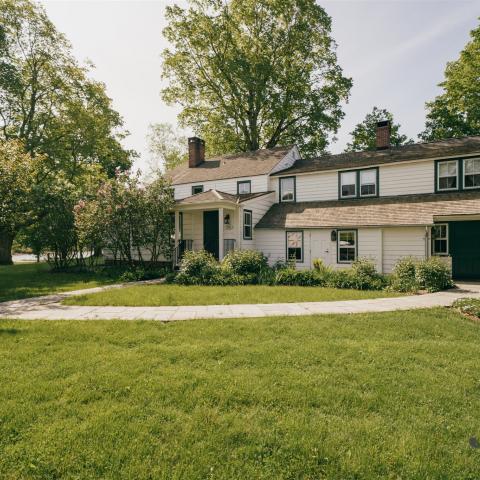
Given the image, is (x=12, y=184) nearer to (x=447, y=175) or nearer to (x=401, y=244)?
(x=401, y=244)

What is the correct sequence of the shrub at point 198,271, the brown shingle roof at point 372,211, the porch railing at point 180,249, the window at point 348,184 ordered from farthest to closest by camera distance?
the window at point 348,184 → the porch railing at point 180,249 → the brown shingle roof at point 372,211 → the shrub at point 198,271

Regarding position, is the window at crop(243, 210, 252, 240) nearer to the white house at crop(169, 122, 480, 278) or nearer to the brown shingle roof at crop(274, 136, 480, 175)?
the white house at crop(169, 122, 480, 278)

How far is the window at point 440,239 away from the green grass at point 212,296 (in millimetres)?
6889

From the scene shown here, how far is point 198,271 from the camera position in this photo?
14.1m

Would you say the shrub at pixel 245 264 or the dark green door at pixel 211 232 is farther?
the dark green door at pixel 211 232

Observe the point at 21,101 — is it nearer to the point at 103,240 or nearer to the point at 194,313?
the point at 103,240

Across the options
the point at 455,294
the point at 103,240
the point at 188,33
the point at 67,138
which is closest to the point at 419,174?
the point at 455,294

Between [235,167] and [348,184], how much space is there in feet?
26.2

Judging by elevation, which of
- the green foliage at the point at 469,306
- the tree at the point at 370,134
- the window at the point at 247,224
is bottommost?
the green foliage at the point at 469,306

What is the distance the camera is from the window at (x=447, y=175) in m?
16.2

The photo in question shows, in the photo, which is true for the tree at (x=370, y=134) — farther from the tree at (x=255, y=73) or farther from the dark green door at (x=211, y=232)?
the dark green door at (x=211, y=232)

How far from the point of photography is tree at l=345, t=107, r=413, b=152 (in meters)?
33.9

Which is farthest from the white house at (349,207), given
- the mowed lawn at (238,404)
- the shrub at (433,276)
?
the mowed lawn at (238,404)

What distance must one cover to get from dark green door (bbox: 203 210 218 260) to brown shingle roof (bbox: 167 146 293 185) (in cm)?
393
